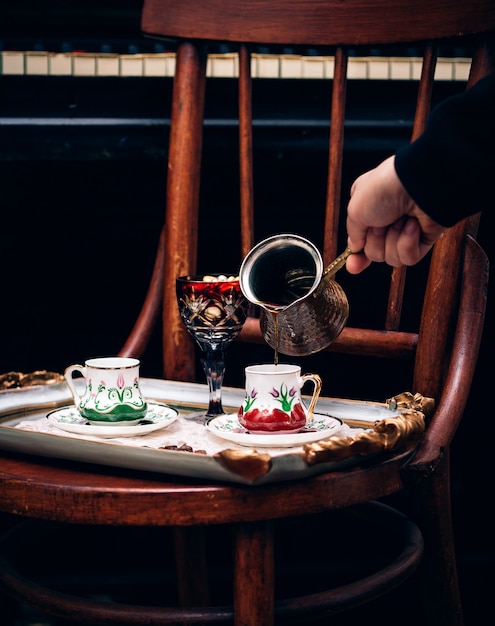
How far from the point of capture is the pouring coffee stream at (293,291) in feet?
2.81

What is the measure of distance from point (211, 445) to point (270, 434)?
0.21 ft

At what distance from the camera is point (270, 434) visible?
787mm

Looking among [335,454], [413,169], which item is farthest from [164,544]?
[413,169]

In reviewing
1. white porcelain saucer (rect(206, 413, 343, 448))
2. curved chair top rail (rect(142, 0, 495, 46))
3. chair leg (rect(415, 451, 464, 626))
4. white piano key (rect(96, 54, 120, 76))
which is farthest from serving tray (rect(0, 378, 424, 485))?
white piano key (rect(96, 54, 120, 76))

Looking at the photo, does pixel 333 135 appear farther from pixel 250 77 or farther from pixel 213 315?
pixel 213 315

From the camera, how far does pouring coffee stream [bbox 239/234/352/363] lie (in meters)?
0.86

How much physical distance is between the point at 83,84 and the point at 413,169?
86cm

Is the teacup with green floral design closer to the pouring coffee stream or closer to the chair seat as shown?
the pouring coffee stream

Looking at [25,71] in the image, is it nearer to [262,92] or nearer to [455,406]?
[262,92]

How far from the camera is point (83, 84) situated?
134 centimetres

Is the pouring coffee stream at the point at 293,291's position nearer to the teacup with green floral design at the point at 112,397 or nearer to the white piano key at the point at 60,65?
the teacup with green floral design at the point at 112,397

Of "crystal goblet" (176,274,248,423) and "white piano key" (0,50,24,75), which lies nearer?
"crystal goblet" (176,274,248,423)

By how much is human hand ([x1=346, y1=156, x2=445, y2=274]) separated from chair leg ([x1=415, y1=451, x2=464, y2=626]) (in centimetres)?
31

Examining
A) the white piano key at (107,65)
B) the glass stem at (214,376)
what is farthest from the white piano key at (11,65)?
the glass stem at (214,376)
